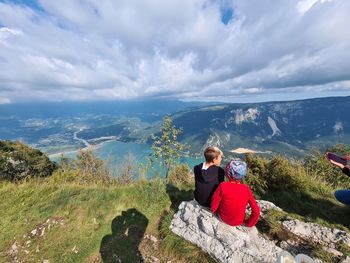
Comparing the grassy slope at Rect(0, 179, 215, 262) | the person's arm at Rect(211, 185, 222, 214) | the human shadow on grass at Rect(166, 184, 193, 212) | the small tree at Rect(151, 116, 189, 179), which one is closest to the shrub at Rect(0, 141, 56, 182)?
the small tree at Rect(151, 116, 189, 179)

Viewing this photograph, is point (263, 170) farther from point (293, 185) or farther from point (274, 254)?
point (274, 254)

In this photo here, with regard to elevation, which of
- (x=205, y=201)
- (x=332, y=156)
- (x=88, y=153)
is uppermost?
(x=332, y=156)

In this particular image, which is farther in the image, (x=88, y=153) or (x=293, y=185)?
(x=88, y=153)

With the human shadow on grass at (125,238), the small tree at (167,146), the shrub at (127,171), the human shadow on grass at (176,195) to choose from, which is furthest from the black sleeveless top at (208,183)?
the small tree at (167,146)

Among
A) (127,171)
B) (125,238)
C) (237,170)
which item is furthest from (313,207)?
(127,171)

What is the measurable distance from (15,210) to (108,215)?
9.90ft

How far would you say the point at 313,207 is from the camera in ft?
23.6

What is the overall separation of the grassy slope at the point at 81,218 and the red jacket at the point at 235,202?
3.50 feet

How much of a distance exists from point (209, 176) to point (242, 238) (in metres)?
1.62

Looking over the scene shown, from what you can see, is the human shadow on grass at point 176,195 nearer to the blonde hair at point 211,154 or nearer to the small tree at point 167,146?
the blonde hair at point 211,154

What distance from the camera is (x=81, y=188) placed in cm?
796

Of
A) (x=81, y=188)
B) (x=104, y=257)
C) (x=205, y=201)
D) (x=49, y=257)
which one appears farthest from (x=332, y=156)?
(x=81, y=188)

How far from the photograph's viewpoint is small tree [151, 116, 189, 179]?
14596mm

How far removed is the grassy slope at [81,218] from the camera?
548cm
